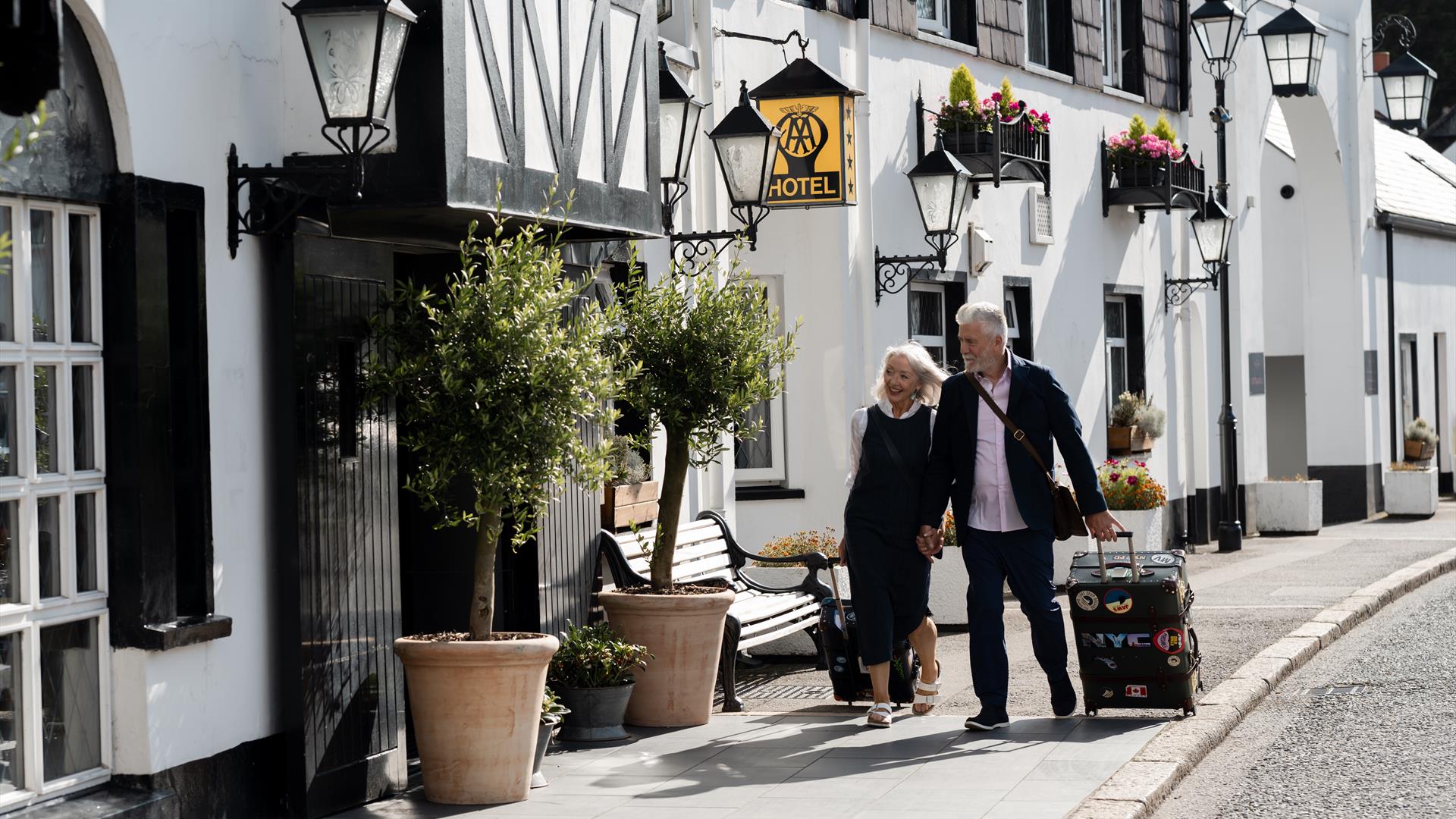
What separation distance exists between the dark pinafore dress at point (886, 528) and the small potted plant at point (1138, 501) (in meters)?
7.82

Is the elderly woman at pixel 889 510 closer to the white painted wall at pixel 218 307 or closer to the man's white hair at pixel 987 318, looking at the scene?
the man's white hair at pixel 987 318

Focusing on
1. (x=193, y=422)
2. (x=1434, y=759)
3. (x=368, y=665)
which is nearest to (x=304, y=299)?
(x=193, y=422)

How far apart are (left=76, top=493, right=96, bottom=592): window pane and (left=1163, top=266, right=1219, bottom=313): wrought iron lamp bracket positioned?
14.6 metres

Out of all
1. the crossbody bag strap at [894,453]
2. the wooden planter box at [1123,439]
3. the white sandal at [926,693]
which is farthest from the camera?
the wooden planter box at [1123,439]

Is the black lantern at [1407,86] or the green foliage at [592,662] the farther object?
the black lantern at [1407,86]

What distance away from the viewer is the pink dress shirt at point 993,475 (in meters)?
8.00

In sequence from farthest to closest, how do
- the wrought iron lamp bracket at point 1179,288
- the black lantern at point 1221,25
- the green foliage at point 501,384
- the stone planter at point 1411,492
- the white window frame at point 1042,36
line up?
the stone planter at point 1411,492 < the wrought iron lamp bracket at point 1179,288 < the black lantern at point 1221,25 < the white window frame at point 1042,36 < the green foliage at point 501,384

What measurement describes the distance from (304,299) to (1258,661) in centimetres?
603

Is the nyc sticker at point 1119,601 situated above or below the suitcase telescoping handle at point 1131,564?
below

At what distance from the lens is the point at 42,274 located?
5.52 metres

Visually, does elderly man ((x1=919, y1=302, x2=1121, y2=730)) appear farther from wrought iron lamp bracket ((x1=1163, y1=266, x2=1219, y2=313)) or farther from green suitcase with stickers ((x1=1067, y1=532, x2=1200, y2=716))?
wrought iron lamp bracket ((x1=1163, y1=266, x2=1219, y2=313))

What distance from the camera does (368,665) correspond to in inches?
274

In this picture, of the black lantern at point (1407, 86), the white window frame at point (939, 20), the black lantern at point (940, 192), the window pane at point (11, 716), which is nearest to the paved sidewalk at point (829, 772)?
the window pane at point (11, 716)

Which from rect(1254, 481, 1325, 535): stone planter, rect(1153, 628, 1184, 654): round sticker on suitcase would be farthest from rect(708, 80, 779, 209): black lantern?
rect(1254, 481, 1325, 535): stone planter
